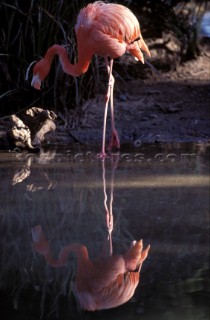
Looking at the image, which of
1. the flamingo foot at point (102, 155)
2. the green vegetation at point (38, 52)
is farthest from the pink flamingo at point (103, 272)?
the green vegetation at point (38, 52)

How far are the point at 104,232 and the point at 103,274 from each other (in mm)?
506

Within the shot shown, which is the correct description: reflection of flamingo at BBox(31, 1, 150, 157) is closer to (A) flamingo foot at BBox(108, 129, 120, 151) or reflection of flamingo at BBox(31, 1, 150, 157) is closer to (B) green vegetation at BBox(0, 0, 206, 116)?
(A) flamingo foot at BBox(108, 129, 120, 151)

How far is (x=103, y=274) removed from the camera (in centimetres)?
267

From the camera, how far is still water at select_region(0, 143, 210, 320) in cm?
243

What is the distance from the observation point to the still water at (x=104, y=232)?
7.97ft

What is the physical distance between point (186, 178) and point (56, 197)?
0.76m

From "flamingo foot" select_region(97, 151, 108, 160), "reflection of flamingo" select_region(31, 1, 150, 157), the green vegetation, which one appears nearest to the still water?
"flamingo foot" select_region(97, 151, 108, 160)

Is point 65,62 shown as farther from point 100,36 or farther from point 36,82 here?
point 100,36

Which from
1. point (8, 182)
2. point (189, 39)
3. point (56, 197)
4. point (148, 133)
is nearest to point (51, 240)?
point (56, 197)

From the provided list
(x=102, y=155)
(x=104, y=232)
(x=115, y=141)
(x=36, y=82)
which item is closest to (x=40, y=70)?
(x=36, y=82)

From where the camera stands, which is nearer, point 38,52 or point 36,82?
point 36,82

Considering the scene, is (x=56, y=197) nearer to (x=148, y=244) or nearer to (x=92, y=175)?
(x=92, y=175)

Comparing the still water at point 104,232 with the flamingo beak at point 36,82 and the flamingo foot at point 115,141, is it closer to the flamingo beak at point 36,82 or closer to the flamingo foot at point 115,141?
the flamingo foot at point 115,141

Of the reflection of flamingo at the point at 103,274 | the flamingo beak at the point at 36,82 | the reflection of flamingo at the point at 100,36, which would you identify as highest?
the reflection of flamingo at the point at 100,36
